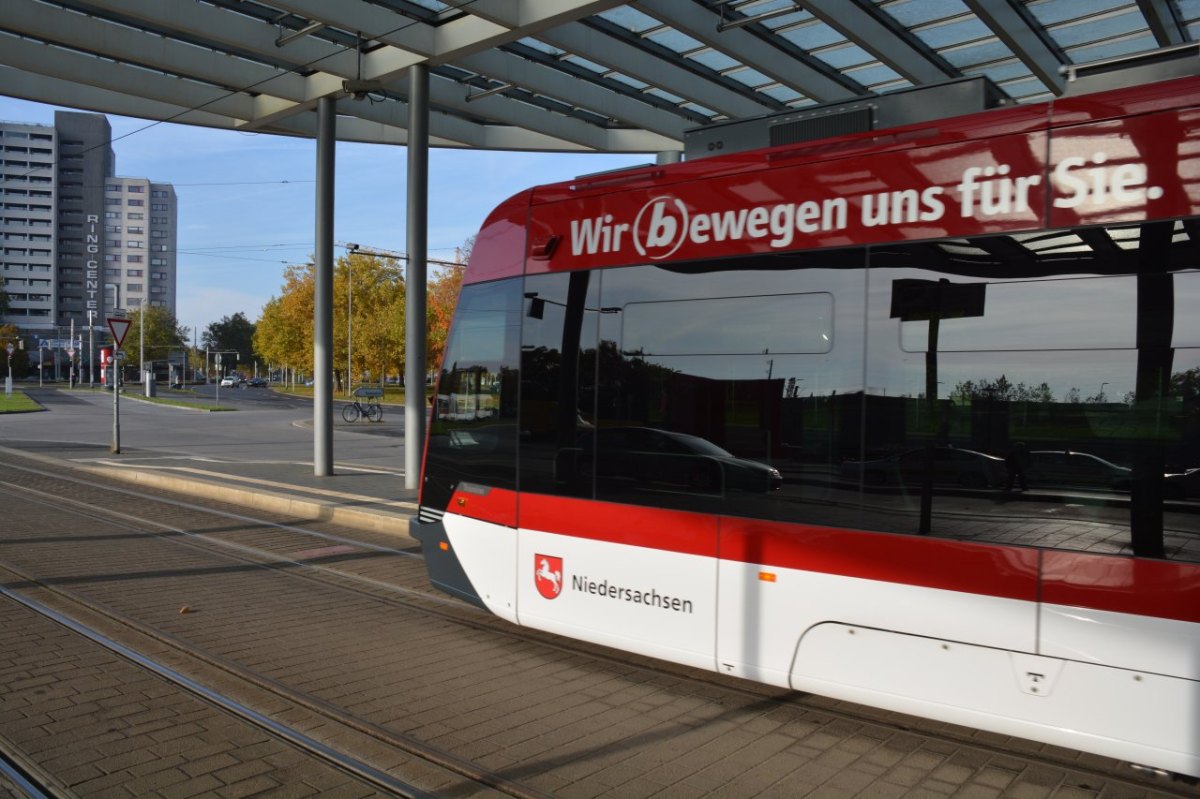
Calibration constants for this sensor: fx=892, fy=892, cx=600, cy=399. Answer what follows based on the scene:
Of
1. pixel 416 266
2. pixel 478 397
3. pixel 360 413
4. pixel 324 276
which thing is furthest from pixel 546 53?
pixel 360 413

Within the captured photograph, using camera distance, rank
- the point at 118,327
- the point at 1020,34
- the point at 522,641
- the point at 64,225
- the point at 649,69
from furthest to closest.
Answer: the point at 64,225
the point at 118,327
the point at 649,69
the point at 1020,34
the point at 522,641

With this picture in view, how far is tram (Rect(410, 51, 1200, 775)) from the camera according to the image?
Result: 3.76 m

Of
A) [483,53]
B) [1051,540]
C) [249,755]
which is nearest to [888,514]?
[1051,540]

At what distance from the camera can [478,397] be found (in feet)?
21.4

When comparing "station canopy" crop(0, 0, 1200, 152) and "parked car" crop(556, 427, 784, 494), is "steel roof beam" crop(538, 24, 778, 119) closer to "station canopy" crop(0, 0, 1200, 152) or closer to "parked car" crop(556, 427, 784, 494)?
"station canopy" crop(0, 0, 1200, 152)

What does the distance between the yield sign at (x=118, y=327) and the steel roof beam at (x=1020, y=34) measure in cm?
1803

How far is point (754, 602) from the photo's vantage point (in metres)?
4.80

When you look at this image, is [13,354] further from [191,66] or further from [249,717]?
[249,717]

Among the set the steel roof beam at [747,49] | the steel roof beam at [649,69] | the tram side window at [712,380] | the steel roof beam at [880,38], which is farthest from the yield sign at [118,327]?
the tram side window at [712,380]

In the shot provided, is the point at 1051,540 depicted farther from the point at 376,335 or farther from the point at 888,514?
the point at 376,335

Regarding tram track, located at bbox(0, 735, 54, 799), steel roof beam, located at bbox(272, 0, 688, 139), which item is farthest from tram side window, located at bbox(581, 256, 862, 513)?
steel roof beam, located at bbox(272, 0, 688, 139)

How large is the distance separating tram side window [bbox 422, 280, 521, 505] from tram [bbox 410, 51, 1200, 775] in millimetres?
199

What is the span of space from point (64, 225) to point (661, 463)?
508 ft

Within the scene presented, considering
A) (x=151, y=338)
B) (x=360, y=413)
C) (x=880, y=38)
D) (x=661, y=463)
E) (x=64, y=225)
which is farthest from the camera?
(x=64, y=225)
